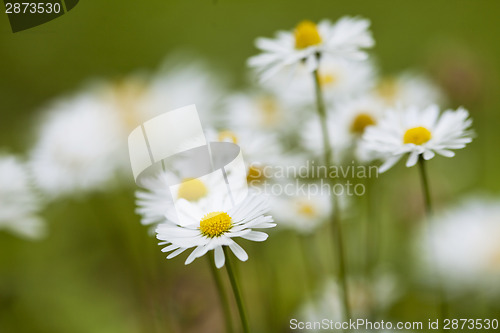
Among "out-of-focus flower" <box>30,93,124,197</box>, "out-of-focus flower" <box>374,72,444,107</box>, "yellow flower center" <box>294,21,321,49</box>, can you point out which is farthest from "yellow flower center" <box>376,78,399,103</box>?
"out-of-focus flower" <box>30,93,124,197</box>

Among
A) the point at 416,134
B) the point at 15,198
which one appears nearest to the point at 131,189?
the point at 15,198

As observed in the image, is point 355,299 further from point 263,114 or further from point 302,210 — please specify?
point 263,114

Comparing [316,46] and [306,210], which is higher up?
[316,46]

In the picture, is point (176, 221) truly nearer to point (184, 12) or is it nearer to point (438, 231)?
point (438, 231)

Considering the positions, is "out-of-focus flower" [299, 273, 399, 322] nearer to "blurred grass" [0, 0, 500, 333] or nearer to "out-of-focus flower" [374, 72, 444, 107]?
"blurred grass" [0, 0, 500, 333]

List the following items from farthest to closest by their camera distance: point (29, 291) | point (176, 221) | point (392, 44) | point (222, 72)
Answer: point (392, 44)
point (222, 72)
point (29, 291)
point (176, 221)

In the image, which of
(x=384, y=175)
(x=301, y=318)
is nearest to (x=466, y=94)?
(x=384, y=175)
